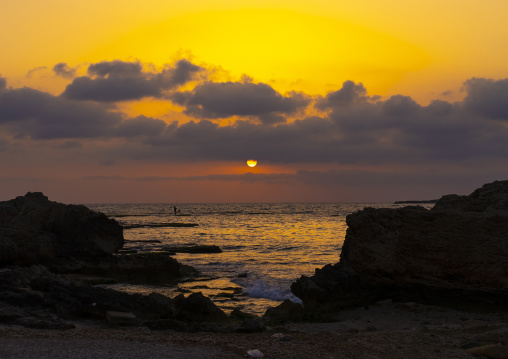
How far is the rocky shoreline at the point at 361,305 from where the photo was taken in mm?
12488

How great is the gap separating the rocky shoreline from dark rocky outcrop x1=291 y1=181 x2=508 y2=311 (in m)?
0.04

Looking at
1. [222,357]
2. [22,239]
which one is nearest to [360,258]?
[222,357]

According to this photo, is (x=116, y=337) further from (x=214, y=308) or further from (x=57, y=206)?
(x=57, y=206)

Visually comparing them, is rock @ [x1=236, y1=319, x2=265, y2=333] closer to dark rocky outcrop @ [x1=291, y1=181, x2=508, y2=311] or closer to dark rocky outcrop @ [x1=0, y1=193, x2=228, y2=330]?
dark rocky outcrop @ [x1=0, y1=193, x2=228, y2=330]

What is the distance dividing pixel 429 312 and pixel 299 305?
507 cm

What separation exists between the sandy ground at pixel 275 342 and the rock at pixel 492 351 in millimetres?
23

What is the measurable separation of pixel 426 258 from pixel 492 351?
7056mm

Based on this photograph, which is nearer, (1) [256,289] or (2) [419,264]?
(2) [419,264]

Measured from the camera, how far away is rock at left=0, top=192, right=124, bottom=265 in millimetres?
29844

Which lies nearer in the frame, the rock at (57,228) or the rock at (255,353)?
the rock at (255,353)

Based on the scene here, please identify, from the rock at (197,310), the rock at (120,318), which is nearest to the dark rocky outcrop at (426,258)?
the rock at (197,310)

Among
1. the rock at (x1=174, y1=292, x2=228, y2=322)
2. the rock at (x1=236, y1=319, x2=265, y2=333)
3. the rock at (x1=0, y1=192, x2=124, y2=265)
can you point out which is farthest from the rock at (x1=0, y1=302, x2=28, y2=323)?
the rock at (x1=0, y1=192, x2=124, y2=265)

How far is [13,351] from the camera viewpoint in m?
10.3

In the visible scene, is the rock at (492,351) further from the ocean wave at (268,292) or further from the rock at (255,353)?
the ocean wave at (268,292)
